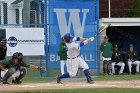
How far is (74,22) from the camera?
2117cm

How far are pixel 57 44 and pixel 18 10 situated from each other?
7.42 meters

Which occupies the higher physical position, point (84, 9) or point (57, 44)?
point (84, 9)

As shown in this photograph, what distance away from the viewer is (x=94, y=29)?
842 inches

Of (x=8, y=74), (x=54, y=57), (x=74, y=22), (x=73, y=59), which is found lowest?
(x=8, y=74)

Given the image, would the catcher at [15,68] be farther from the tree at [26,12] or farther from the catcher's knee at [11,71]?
the tree at [26,12]

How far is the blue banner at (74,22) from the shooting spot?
2103 cm

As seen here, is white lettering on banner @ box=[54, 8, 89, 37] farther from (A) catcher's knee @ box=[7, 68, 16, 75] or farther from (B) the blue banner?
(A) catcher's knee @ box=[7, 68, 16, 75]

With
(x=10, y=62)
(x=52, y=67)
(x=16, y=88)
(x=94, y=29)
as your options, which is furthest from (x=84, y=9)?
(x=16, y=88)

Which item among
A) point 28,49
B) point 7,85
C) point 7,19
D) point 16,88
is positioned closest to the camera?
point 16,88

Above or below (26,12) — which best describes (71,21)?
below

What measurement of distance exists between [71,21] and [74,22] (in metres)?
0.13

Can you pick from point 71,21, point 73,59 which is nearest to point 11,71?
point 73,59

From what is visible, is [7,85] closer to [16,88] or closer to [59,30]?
[16,88]

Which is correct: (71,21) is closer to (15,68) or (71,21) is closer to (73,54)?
(73,54)
